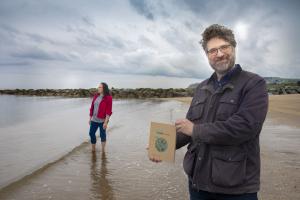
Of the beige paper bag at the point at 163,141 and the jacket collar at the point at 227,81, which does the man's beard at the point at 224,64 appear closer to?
the jacket collar at the point at 227,81

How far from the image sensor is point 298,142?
11758mm

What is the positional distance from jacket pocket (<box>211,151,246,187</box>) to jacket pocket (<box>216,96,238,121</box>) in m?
0.29

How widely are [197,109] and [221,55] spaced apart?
512 mm

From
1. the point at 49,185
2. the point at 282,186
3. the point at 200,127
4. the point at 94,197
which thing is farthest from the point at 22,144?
the point at 200,127

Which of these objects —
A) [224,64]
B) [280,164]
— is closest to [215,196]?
[224,64]

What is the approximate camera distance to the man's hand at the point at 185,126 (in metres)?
2.99

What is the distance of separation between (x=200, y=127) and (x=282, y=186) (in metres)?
4.75

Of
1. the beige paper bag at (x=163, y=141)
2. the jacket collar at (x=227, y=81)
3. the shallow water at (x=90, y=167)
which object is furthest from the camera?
the shallow water at (x=90, y=167)

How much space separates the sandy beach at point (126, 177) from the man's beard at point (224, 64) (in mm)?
4030

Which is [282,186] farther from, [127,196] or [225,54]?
[225,54]

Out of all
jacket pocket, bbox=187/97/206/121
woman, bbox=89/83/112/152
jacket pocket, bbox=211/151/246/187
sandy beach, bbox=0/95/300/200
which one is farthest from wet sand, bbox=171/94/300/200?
woman, bbox=89/83/112/152

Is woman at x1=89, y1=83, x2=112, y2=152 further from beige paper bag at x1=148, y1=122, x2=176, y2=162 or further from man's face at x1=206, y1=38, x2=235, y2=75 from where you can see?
man's face at x1=206, y1=38, x2=235, y2=75

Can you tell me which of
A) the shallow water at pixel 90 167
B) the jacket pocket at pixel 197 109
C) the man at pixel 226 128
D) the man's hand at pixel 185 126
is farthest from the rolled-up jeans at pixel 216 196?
the shallow water at pixel 90 167

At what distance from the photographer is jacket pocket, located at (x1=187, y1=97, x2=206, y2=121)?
3.15 m
